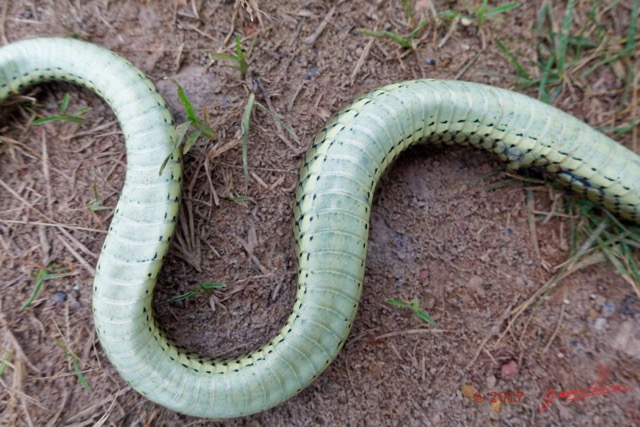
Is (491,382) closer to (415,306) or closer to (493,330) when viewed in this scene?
(493,330)

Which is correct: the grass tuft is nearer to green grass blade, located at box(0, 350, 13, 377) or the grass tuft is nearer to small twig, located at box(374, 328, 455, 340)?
small twig, located at box(374, 328, 455, 340)

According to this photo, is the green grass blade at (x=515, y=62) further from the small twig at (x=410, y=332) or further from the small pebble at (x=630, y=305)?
the small twig at (x=410, y=332)

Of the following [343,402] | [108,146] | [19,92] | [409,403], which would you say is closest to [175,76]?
[108,146]

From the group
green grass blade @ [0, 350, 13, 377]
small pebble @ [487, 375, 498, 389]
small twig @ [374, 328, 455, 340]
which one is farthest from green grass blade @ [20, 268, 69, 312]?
small pebble @ [487, 375, 498, 389]

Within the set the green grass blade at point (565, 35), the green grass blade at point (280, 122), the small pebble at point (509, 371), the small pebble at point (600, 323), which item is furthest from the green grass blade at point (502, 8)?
the small pebble at point (509, 371)

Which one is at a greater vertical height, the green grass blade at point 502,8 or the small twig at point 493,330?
the green grass blade at point 502,8
